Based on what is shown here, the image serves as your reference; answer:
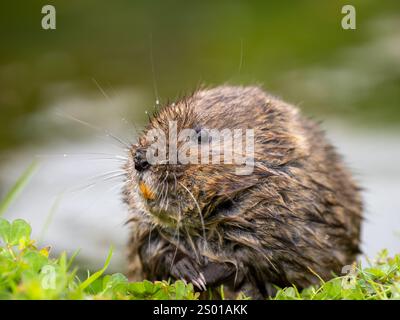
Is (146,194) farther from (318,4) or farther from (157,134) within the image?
(318,4)

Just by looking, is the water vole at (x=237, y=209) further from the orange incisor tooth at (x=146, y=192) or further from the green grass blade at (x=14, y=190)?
the green grass blade at (x=14, y=190)

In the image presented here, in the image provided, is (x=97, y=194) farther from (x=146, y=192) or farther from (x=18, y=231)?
(x=18, y=231)

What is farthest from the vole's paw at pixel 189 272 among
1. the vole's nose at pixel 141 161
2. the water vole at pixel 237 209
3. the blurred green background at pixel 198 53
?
the blurred green background at pixel 198 53

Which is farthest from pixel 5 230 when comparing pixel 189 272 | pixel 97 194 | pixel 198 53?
pixel 198 53

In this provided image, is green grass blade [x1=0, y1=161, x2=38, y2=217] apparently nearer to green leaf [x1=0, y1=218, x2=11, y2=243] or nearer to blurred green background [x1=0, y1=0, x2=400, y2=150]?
green leaf [x1=0, y1=218, x2=11, y2=243]

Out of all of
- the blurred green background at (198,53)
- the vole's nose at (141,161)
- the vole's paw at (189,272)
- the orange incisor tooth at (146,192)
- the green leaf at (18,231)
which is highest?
the blurred green background at (198,53)
